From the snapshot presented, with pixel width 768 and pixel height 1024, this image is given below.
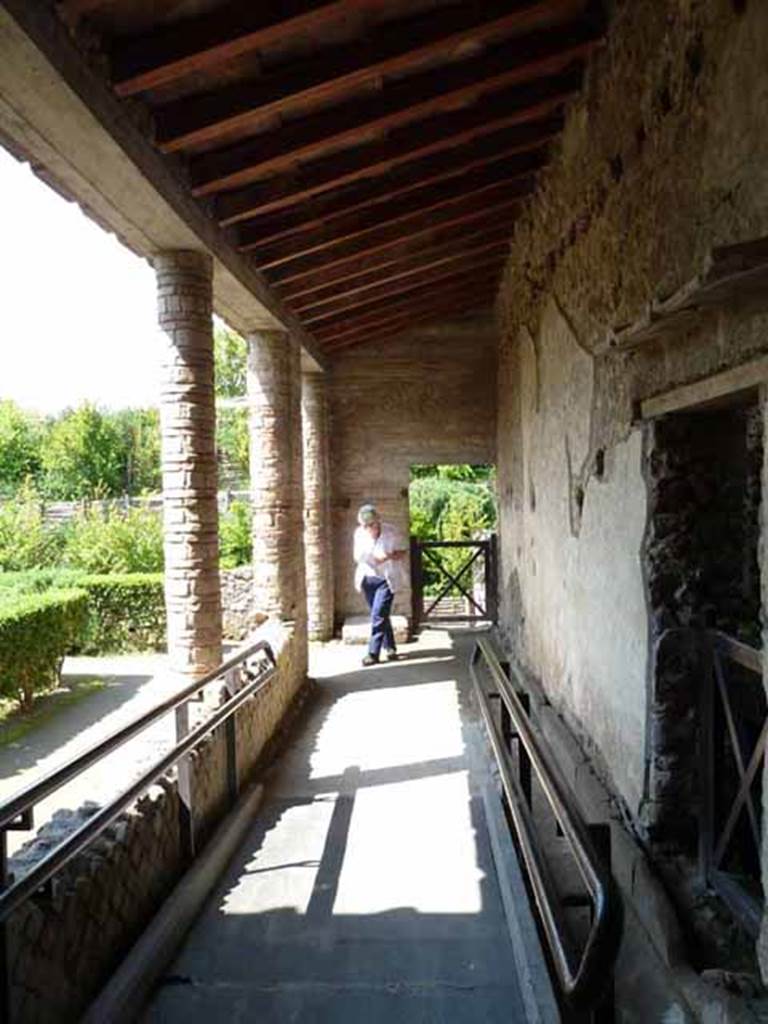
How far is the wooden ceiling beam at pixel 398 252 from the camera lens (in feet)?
Answer: 19.7

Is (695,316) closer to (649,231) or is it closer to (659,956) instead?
(649,231)

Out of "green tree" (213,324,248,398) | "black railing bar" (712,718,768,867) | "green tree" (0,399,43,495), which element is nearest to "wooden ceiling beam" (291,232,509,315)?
"black railing bar" (712,718,768,867)

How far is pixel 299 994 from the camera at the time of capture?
8.91ft

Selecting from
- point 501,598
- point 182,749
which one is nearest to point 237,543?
point 501,598

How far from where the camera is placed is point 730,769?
2.85 metres

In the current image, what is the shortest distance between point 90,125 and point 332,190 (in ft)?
6.75

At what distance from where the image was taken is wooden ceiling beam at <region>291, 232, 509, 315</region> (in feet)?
22.1

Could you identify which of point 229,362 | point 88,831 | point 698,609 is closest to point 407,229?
point 698,609

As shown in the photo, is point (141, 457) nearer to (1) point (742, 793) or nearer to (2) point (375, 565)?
(2) point (375, 565)

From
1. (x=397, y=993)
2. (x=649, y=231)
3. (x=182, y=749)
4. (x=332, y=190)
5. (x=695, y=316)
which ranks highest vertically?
(x=332, y=190)

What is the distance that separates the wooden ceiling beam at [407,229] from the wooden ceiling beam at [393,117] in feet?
4.62

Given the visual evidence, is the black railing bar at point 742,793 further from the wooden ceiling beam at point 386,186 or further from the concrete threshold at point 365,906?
the wooden ceiling beam at point 386,186

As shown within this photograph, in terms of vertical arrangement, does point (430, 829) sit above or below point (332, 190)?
below

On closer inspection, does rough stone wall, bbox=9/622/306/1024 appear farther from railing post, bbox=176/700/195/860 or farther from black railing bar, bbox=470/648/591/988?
black railing bar, bbox=470/648/591/988
